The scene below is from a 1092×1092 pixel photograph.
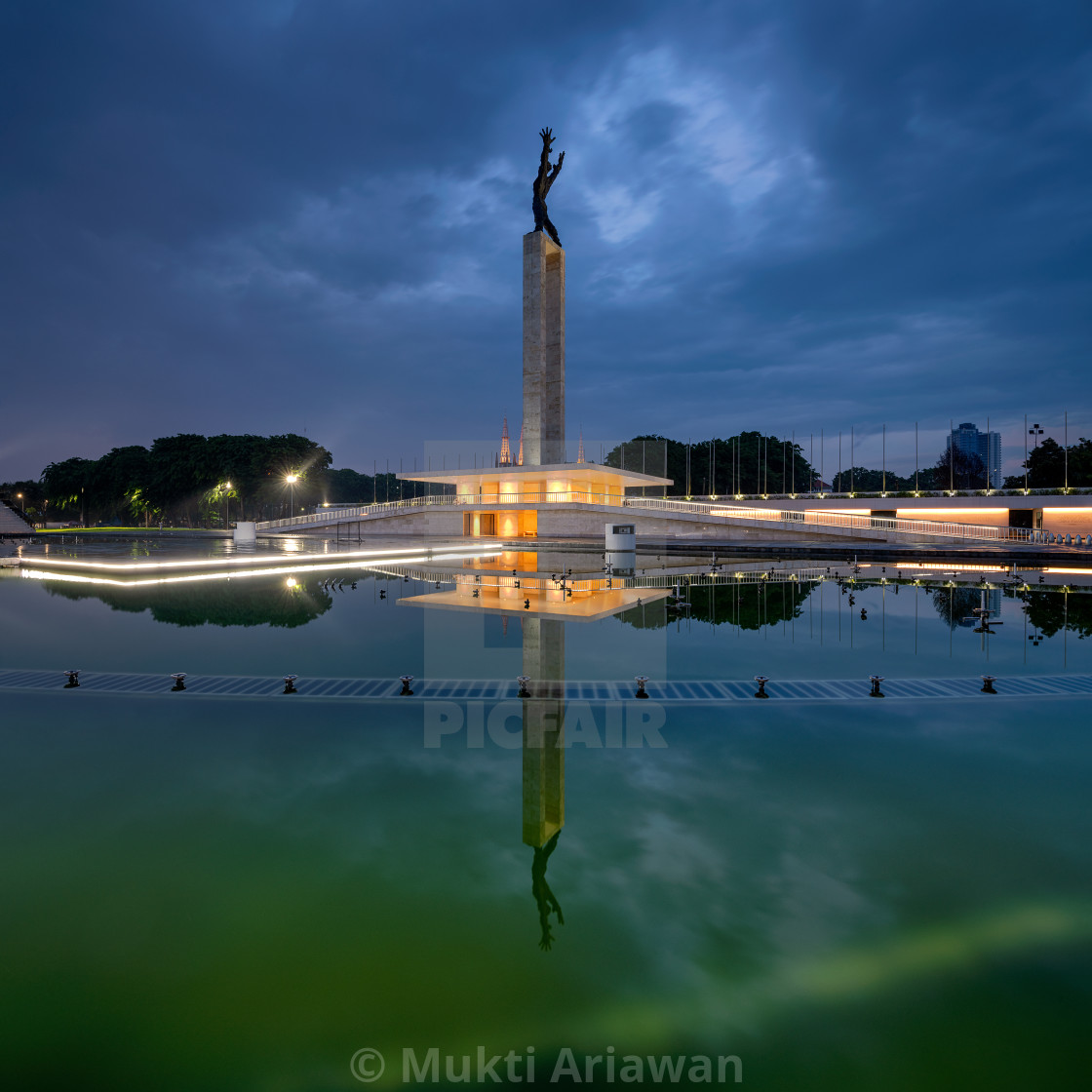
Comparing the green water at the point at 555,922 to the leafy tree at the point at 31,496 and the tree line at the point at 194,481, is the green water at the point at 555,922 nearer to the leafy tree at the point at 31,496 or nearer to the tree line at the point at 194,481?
the tree line at the point at 194,481

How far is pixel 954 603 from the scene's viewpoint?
18078 mm

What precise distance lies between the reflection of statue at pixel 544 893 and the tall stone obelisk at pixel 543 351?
46589 mm

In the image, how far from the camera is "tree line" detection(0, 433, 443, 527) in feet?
253

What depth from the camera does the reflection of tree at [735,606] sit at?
15203 millimetres

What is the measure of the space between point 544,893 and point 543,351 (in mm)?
50770

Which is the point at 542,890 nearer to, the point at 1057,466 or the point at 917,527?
the point at 917,527

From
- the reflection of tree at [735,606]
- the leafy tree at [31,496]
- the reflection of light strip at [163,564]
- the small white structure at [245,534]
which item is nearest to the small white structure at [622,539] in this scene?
the reflection of tree at [735,606]

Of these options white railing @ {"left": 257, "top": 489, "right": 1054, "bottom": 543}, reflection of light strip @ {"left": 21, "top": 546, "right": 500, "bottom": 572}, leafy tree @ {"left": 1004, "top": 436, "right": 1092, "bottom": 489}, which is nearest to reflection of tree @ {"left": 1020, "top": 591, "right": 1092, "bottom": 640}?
white railing @ {"left": 257, "top": 489, "right": 1054, "bottom": 543}

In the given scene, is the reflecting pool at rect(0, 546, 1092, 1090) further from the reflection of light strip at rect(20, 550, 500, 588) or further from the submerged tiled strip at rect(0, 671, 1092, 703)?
the reflection of light strip at rect(20, 550, 500, 588)

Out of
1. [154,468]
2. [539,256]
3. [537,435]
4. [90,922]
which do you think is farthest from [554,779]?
[154,468]

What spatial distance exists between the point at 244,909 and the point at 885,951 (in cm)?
404

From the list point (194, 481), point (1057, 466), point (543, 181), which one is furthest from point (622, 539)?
point (194, 481)

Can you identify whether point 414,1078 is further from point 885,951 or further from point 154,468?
point 154,468

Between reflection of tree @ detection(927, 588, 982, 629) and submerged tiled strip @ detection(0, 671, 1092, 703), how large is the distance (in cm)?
570
